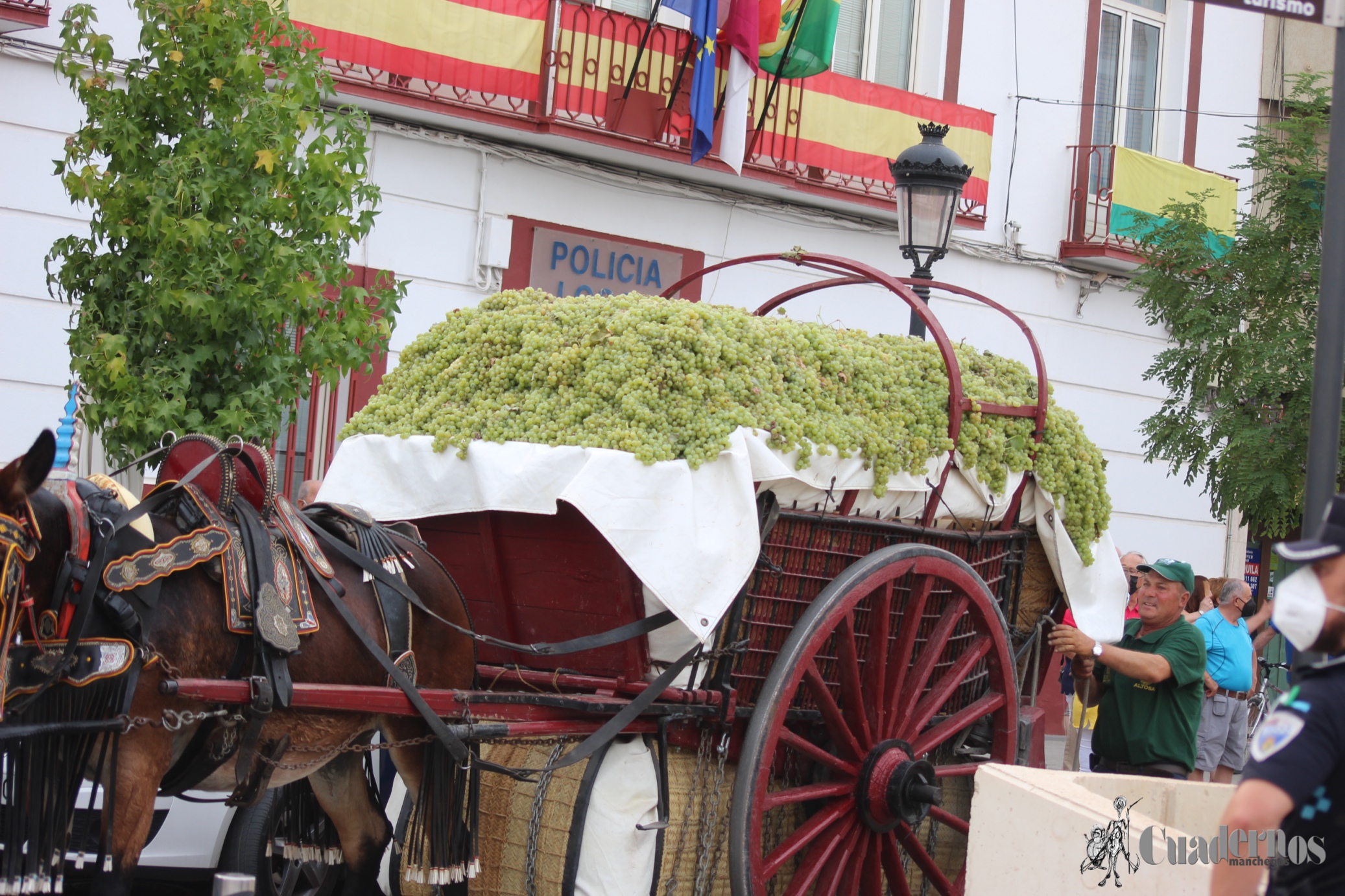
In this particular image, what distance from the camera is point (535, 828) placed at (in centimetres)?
426

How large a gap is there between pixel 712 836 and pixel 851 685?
702 millimetres

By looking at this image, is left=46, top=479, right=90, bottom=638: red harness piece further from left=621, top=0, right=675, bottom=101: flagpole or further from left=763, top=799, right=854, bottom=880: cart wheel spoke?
left=621, top=0, right=675, bottom=101: flagpole

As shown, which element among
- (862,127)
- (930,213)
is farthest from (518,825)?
(862,127)

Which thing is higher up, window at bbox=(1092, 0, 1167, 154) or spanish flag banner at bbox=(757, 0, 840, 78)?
window at bbox=(1092, 0, 1167, 154)

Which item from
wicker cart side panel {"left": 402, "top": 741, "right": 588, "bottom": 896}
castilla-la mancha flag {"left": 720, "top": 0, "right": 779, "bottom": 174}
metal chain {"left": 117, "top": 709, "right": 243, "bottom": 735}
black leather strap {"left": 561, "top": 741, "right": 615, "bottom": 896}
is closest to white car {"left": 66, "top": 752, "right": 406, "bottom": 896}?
wicker cart side panel {"left": 402, "top": 741, "right": 588, "bottom": 896}

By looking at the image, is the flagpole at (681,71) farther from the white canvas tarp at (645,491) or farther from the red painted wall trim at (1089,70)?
the white canvas tarp at (645,491)

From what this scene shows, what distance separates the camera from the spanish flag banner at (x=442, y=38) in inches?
331

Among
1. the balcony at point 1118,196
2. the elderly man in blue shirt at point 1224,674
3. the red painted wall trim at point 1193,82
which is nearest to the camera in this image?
the elderly man in blue shirt at point 1224,674

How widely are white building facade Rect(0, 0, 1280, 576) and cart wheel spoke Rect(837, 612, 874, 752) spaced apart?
5096 mm

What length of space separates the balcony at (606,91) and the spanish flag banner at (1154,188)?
1.38m

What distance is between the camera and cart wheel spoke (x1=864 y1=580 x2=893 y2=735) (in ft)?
14.9

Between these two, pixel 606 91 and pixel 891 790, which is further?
pixel 606 91

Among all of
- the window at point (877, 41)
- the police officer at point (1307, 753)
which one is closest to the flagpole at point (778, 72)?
the window at point (877, 41)

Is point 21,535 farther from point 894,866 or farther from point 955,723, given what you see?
point 955,723
